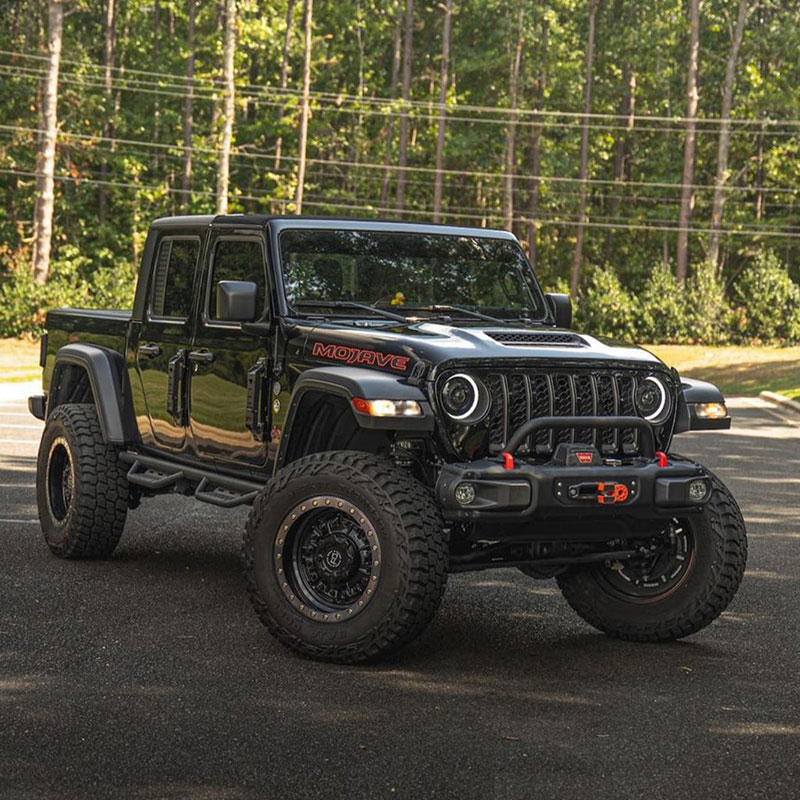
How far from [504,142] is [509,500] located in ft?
207

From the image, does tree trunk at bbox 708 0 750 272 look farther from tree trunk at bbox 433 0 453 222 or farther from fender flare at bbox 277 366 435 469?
fender flare at bbox 277 366 435 469

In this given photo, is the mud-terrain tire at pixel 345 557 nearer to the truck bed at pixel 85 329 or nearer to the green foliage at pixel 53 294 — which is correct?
the truck bed at pixel 85 329

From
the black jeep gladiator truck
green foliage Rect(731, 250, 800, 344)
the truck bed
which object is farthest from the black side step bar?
green foliage Rect(731, 250, 800, 344)

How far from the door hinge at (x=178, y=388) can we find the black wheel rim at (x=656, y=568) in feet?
8.32

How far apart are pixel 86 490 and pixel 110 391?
61 centimetres

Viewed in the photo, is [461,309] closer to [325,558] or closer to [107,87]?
[325,558]

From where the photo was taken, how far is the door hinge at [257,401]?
7859 mm

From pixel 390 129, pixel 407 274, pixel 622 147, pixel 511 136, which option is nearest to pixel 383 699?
pixel 407 274

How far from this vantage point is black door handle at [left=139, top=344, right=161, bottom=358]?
8.93 meters

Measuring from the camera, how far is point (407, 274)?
335 inches

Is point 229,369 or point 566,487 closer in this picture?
point 566,487

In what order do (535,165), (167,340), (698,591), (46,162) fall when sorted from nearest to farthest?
(698,591) → (167,340) → (46,162) → (535,165)

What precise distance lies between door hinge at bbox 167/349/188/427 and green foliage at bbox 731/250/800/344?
140 feet

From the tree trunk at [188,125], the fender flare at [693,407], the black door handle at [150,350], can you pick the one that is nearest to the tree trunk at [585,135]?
the tree trunk at [188,125]
